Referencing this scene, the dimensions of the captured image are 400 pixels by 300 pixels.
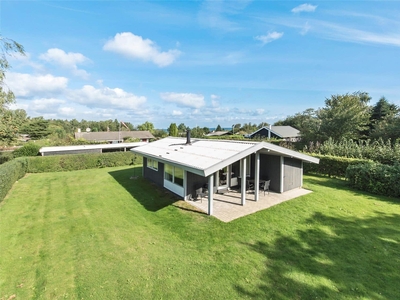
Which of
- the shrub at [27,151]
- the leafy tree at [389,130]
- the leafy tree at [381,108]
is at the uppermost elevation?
the leafy tree at [381,108]

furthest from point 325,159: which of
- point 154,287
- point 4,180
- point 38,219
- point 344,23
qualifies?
point 4,180

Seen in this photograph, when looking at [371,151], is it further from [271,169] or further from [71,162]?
[71,162]

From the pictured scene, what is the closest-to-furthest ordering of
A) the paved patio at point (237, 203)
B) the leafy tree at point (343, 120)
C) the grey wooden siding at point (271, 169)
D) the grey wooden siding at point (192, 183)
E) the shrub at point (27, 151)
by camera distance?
the paved patio at point (237, 203) → the grey wooden siding at point (192, 183) → the grey wooden siding at point (271, 169) → the shrub at point (27, 151) → the leafy tree at point (343, 120)

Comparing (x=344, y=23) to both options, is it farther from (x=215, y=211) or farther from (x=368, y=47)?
(x=215, y=211)

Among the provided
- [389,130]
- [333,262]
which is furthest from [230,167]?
[389,130]

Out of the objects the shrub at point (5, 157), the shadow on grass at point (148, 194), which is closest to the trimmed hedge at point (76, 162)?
the shrub at point (5, 157)

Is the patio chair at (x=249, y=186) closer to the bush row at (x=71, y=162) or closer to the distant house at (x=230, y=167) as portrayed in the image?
the distant house at (x=230, y=167)

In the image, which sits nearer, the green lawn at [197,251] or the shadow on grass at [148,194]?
the green lawn at [197,251]

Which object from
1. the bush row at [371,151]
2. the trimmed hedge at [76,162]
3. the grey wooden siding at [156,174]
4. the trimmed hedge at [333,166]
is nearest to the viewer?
the grey wooden siding at [156,174]
